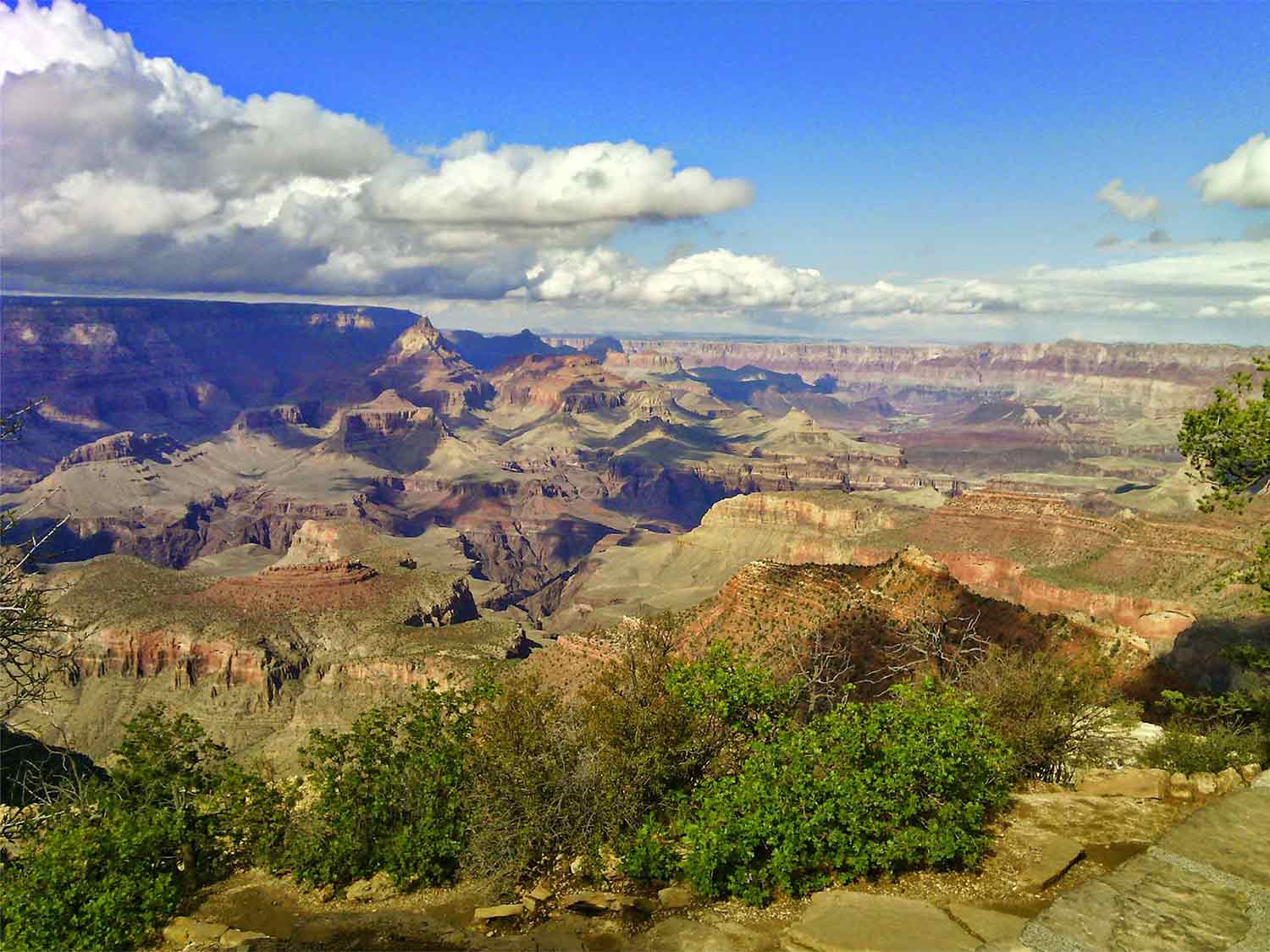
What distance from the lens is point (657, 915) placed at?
12.6 m

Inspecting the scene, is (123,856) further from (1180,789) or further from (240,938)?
(1180,789)

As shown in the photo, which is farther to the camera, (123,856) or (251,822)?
(251,822)

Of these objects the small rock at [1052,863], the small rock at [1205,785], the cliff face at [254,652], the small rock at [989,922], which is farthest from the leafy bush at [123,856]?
the cliff face at [254,652]

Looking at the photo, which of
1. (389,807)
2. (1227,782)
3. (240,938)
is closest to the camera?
(240,938)

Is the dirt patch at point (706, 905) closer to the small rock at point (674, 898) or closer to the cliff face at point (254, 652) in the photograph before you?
the small rock at point (674, 898)

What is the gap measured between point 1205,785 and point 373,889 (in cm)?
1634

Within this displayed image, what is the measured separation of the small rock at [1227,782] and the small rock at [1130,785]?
0.87 meters

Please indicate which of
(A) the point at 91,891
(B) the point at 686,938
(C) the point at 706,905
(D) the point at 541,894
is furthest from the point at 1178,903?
(A) the point at 91,891

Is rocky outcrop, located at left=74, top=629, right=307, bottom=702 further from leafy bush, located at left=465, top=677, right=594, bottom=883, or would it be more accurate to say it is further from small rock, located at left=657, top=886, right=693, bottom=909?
small rock, located at left=657, top=886, right=693, bottom=909

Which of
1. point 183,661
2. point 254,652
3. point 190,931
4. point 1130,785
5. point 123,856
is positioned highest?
point 1130,785

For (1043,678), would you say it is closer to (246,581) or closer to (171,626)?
(171,626)

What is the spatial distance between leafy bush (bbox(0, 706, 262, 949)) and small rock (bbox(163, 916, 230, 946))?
278mm

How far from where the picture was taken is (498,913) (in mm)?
12883

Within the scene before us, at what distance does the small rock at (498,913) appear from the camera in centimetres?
1289
